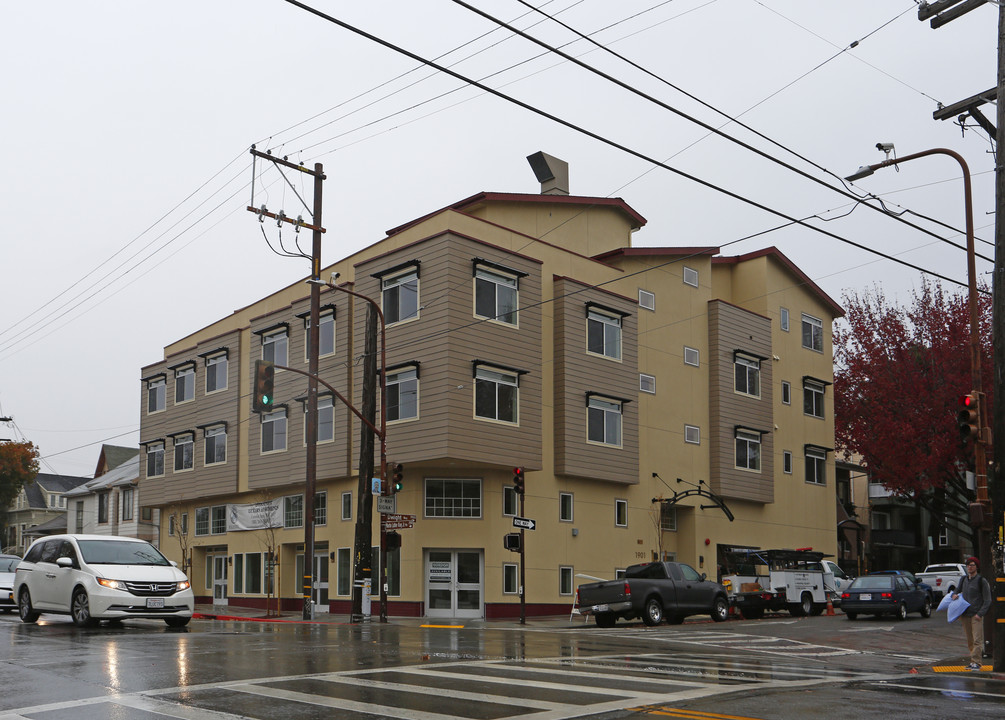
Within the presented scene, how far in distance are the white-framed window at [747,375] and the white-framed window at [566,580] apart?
11681 mm

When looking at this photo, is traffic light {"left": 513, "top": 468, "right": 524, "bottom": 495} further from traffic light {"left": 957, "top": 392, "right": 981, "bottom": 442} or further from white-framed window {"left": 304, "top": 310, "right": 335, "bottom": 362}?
traffic light {"left": 957, "top": 392, "right": 981, "bottom": 442}

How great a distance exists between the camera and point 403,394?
32531 mm

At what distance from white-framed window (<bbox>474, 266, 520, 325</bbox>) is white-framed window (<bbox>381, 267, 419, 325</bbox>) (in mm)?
1944

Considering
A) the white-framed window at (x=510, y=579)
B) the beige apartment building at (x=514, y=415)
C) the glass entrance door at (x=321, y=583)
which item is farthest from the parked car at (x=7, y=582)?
the white-framed window at (x=510, y=579)

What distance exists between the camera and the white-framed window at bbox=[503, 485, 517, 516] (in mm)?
33375

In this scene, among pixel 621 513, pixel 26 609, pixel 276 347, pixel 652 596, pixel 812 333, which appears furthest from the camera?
pixel 812 333

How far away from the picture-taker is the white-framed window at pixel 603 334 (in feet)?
119

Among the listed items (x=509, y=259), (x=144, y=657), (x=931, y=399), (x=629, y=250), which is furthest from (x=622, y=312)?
(x=144, y=657)

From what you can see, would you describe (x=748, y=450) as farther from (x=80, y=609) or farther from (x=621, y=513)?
(x=80, y=609)

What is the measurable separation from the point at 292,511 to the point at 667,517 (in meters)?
14.2

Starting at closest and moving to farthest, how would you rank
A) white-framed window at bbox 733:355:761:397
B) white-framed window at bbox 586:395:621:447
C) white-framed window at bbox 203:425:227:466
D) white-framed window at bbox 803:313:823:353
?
white-framed window at bbox 586:395:621:447, white-framed window at bbox 733:355:761:397, white-framed window at bbox 203:425:227:466, white-framed window at bbox 803:313:823:353

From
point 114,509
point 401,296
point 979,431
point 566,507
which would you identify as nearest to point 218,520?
point 401,296

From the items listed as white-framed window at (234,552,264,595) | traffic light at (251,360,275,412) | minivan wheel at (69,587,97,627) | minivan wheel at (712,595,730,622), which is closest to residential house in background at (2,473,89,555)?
white-framed window at (234,552,264,595)

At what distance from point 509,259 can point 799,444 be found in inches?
735
